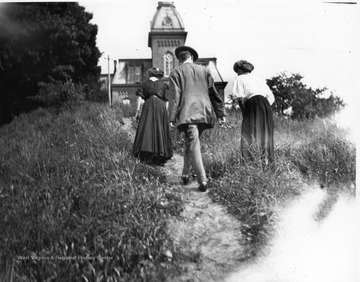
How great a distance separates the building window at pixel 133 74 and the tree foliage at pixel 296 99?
67.0 feet

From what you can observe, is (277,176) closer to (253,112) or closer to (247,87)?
(253,112)

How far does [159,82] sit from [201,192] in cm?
233

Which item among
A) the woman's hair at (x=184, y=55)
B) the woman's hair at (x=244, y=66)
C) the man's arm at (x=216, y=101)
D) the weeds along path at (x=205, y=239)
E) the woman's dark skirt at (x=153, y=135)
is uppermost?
the woman's hair at (x=184, y=55)

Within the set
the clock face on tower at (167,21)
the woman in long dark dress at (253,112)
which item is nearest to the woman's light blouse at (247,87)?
the woman in long dark dress at (253,112)

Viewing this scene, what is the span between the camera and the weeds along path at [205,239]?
10.6 feet

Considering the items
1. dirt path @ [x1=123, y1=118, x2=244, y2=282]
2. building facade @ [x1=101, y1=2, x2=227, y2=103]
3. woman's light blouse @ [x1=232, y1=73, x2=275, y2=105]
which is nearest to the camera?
dirt path @ [x1=123, y1=118, x2=244, y2=282]

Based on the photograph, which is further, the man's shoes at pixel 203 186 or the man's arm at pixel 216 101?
the man's arm at pixel 216 101

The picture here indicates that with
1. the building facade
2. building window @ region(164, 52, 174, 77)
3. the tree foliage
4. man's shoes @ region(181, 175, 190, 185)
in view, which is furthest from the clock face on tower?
man's shoes @ region(181, 175, 190, 185)

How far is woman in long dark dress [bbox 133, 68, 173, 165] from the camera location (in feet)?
18.2

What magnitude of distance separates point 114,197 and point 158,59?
2411 centimetres

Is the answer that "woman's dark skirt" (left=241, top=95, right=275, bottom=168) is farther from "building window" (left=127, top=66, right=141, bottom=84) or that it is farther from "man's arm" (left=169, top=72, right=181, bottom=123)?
"building window" (left=127, top=66, right=141, bottom=84)

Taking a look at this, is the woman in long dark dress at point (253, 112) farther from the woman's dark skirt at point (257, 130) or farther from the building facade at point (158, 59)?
the building facade at point (158, 59)

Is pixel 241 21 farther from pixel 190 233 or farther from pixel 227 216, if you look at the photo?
pixel 190 233

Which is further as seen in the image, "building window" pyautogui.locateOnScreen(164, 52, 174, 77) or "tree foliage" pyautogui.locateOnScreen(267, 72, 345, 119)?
"building window" pyautogui.locateOnScreen(164, 52, 174, 77)
